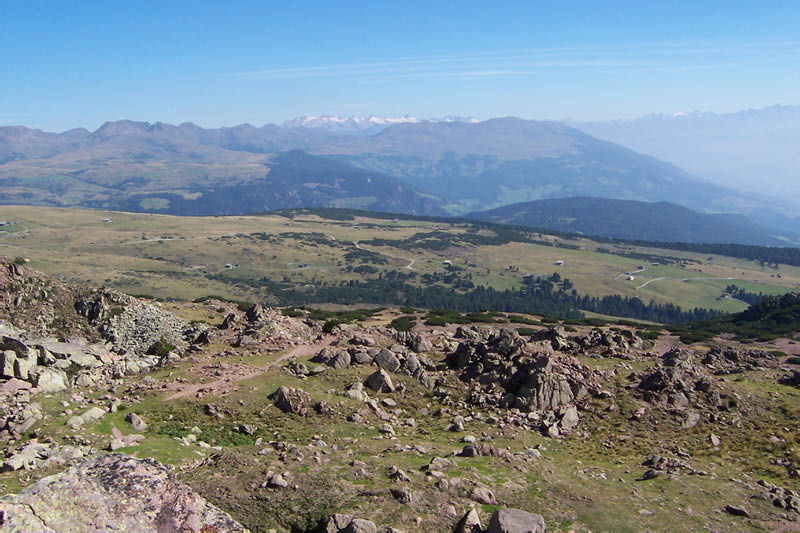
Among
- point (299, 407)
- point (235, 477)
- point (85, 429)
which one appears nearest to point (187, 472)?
point (235, 477)

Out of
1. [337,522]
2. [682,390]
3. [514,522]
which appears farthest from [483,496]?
[682,390]

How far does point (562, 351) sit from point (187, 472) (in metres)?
34.4

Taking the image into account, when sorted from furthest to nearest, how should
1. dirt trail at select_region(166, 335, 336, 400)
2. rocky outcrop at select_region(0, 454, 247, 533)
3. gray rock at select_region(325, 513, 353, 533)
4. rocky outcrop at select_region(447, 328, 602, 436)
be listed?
dirt trail at select_region(166, 335, 336, 400) < rocky outcrop at select_region(447, 328, 602, 436) < gray rock at select_region(325, 513, 353, 533) < rocky outcrop at select_region(0, 454, 247, 533)

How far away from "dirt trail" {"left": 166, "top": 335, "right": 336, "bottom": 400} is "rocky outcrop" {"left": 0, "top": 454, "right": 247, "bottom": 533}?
58.3ft

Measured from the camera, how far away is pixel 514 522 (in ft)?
63.8

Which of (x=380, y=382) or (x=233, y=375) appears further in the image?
(x=380, y=382)

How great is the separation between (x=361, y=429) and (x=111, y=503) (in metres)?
17.6

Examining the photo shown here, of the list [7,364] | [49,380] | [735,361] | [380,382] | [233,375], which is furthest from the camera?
[735,361]

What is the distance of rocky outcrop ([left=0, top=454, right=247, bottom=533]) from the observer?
15.2 meters

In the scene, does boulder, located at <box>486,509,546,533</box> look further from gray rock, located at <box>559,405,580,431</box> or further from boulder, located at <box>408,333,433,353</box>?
boulder, located at <box>408,333,433,353</box>

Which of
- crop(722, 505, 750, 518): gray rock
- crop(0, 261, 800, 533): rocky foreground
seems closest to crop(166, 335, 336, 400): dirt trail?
crop(0, 261, 800, 533): rocky foreground

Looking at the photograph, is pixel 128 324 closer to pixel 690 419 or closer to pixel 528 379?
pixel 528 379

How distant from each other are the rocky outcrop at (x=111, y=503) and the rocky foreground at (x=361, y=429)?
0.20 feet

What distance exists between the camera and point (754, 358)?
174 feet
